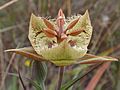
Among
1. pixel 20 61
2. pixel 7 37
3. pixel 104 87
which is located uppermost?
pixel 7 37

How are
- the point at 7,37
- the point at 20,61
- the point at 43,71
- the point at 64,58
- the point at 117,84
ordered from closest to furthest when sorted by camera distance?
1. the point at 64,58
2. the point at 43,71
3. the point at 117,84
4. the point at 20,61
5. the point at 7,37

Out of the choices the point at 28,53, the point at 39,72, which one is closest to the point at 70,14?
the point at 39,72

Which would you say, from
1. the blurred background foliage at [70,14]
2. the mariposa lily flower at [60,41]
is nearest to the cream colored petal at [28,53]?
the mariposa lily flower at [60,41]

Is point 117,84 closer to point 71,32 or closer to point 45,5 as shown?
point 45,5

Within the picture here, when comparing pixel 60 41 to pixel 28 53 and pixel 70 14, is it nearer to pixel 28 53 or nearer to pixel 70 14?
pixel 28 53

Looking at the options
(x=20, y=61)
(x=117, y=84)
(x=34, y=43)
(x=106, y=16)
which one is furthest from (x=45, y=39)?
(x=106, y=16)

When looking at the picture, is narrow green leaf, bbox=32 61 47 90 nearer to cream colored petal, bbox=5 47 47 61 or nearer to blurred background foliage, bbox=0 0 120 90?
cream colored petal, bbox=5 47 47 61

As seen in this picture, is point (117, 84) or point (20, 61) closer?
point (117, 84)

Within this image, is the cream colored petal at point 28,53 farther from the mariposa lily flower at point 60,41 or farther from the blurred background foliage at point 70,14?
the blurred background foliage at point 70,14
